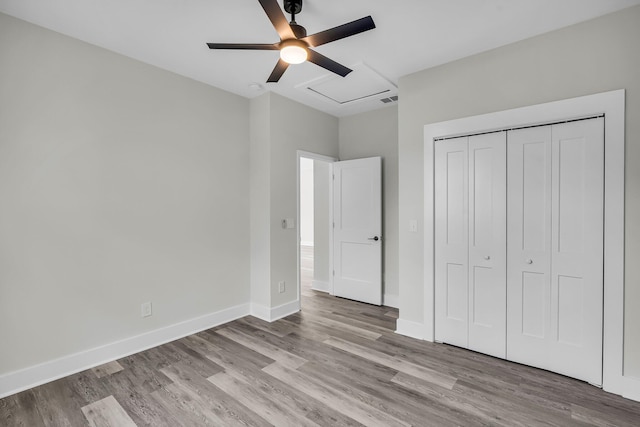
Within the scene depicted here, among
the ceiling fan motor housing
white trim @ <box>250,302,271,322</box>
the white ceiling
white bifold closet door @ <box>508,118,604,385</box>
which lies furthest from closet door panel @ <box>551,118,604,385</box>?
white trim @ <box>250,302,271,322</box>

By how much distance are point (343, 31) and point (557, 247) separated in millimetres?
2335

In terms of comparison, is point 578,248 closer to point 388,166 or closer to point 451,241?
point 451,241

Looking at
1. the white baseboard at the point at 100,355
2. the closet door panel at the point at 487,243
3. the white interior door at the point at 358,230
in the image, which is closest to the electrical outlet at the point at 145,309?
the white baseboard at the point at 100,355

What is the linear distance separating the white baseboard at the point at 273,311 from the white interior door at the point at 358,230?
0.94 metres

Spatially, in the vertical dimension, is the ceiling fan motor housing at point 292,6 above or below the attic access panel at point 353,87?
below

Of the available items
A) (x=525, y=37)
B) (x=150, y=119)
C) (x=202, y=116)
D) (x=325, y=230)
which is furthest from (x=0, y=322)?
(x=525, y=37)

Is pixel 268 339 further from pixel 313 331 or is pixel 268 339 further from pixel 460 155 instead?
pixel 460 155

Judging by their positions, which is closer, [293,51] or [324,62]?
[293,51]

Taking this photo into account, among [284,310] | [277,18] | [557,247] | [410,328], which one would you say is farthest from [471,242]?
[277,18]

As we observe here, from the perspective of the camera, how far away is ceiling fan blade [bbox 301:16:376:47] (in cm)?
177

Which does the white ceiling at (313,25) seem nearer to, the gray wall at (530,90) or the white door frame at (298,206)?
the gray wall at (530,90)

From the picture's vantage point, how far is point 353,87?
3.56m

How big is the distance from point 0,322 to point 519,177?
418 centimetres

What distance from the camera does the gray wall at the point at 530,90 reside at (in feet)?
7.19
